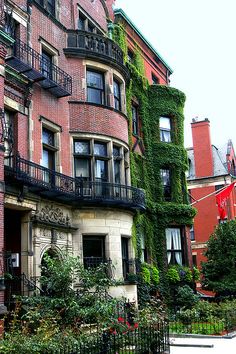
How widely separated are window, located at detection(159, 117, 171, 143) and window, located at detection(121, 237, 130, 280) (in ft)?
32.5

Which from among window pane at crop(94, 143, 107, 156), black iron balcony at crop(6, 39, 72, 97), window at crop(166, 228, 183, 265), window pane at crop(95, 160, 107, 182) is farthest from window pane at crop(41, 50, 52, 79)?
window at crop(166, 228, 183, 265)

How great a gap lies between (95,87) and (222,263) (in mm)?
13356

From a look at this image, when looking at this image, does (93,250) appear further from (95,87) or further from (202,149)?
(202,149)

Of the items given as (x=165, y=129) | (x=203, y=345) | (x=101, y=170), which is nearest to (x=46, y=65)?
(x=101, y=170)

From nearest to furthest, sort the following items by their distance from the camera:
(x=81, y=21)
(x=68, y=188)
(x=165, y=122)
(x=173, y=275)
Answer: (x=68, y=188) → (x=81, y=21) → (x=173, y=275) → (x=165, y=122)

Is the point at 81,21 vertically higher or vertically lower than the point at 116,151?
higher

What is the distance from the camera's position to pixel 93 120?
2236 cm

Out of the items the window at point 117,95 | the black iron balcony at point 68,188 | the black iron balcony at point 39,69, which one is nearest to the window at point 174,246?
the black iron balcony at point 68,188

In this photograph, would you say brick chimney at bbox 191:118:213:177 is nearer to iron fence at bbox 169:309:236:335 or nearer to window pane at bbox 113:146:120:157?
window pane at bbox 113:146:120:157

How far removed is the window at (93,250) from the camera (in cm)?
2073

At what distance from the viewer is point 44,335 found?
11.2 m

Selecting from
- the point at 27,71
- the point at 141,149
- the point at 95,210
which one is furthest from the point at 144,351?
the point at 141,149

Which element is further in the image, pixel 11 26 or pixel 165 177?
pixel 165 177

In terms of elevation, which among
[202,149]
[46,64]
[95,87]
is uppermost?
[202,149]
